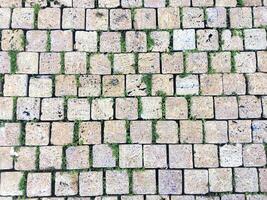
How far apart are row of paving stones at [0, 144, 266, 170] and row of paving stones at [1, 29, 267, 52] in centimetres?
90

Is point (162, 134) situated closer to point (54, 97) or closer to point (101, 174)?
point (101, 174)

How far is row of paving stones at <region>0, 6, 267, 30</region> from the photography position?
4434 mm

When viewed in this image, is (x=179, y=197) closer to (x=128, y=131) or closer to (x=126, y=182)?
(x=126, y=182)

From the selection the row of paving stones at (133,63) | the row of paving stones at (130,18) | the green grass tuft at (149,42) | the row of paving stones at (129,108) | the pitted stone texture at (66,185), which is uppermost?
the row of paving stones at (130,18)

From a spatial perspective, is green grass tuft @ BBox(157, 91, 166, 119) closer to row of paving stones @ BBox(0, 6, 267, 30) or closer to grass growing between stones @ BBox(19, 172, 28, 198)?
row of paving stones @ BBox(0, 6, 267, 30)

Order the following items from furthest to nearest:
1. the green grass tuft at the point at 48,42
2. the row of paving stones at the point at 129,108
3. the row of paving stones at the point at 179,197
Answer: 1. the green grass tuft at the point at 48,42
2. the row of paving stones at the point at 129,108
3. the row of paving stones at the point at 179,197

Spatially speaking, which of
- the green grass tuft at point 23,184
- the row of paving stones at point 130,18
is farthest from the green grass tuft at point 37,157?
the row of paving stones at point 130,18

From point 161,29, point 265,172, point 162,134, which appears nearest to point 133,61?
point 161,29

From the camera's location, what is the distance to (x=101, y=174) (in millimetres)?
4156

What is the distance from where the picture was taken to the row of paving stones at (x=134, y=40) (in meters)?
4.39

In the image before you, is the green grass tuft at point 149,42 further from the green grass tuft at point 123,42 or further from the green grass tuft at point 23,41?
the green grass tuft at point 23,41

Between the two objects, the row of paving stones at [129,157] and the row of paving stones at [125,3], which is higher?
the row of paving stones at [125,3]

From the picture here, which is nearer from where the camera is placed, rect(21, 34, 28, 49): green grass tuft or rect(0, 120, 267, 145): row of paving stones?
rect(0, 120, 267, 145): row of paving stones

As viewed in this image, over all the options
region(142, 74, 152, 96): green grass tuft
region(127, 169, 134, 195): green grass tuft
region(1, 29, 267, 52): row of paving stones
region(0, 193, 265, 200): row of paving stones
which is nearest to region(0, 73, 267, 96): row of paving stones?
region(142, 74, 152, 96): green grass tuft
